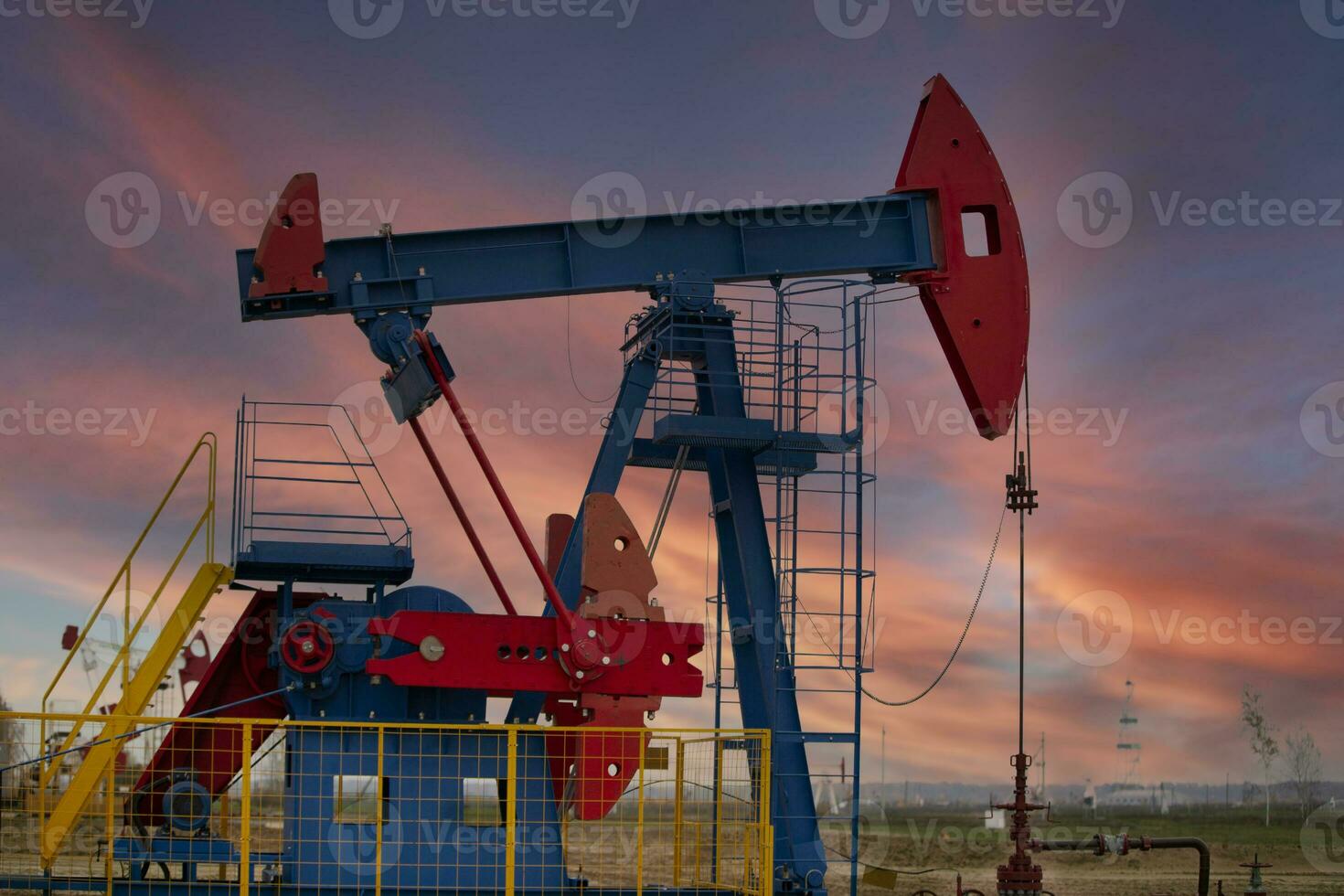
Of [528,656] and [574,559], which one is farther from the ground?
[574,559]

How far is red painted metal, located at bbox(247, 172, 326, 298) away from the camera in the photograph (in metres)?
13.2

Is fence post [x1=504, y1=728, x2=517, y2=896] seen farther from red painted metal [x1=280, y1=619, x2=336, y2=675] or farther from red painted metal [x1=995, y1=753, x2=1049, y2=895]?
red painted metal [x1=995, y1=753, x2=1049, y2=895]

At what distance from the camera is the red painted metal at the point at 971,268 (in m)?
15.0

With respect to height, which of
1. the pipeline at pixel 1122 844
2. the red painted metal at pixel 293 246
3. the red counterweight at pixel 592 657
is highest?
the red painted metal at pixel 293 246

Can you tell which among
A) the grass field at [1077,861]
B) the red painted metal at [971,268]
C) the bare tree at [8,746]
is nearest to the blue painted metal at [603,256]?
the red painted metal at [971,268]

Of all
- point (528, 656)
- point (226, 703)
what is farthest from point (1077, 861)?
point (226, 703)

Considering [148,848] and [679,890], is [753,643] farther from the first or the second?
[148,848]

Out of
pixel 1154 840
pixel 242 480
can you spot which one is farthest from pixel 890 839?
pixel 242 480

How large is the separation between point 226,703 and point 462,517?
283 centimetres

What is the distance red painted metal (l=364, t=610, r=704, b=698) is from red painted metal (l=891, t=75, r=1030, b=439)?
156 inches

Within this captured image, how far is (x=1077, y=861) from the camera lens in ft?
113

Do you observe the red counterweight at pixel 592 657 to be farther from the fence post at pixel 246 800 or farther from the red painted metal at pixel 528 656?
the fence post at pixel 246 800
